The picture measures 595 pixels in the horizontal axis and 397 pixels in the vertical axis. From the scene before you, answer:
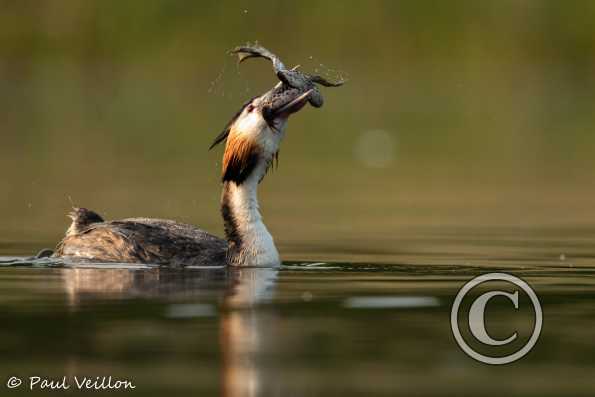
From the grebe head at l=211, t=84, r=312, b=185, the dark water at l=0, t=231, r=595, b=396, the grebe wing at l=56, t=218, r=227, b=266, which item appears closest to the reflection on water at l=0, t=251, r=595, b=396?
the dark water at l=0, t=231, r=595, b=396

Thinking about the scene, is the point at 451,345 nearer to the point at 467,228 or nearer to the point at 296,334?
the point at 296,334

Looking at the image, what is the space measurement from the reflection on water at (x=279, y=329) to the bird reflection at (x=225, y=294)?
0.04 ft

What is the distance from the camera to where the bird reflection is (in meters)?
10.4

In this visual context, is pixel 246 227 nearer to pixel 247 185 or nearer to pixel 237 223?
pixel 237 223

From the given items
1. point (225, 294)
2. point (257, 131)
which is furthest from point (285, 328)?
point (257, 131)

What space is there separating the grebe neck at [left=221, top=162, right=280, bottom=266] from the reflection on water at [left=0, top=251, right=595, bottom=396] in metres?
0.22

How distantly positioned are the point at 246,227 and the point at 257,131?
802mm

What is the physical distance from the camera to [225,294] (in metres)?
13.7

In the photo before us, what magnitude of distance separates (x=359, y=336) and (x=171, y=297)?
2.20m

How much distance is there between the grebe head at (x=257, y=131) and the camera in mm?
15109

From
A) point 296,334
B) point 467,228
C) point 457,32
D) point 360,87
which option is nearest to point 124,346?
point 296,334

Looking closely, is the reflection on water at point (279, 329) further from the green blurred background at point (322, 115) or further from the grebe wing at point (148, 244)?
the green blurred background at point (322, 115)

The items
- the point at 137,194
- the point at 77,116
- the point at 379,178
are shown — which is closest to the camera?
the point at 137,194

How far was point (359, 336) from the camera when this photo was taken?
38.1 feet
